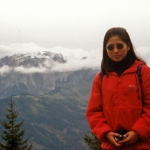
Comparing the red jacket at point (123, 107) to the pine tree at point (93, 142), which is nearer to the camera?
the red jacket at point (123, 107)

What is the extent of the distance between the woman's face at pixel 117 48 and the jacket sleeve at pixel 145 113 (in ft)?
1.37

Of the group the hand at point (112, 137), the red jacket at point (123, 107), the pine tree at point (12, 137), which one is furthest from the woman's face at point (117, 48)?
the pine tree at point (12, 137)

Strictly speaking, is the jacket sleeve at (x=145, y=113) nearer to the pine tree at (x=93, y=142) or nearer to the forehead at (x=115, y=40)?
the forehead at (x=115, y=40)

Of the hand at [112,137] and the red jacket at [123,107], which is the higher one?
the red jacket at [123,107]

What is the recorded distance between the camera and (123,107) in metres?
4.42

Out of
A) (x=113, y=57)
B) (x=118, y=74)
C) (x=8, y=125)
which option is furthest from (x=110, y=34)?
(x=8, y=125)

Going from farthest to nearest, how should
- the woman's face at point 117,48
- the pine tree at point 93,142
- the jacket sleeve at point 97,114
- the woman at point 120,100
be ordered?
1. the pine tree at point 93,142
2. the woman's face at point 117,48
3. the jacket sleeve at point 97,114
4. the woman at point 120,100

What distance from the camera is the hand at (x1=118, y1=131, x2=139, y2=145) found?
13.6ft

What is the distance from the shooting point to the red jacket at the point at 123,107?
14.1ft

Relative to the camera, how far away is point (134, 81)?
14.8 feet

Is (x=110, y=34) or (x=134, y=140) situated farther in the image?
(x=110, y=34)

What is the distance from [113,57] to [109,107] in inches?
34.6

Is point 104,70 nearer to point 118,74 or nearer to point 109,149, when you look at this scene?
point 118,74

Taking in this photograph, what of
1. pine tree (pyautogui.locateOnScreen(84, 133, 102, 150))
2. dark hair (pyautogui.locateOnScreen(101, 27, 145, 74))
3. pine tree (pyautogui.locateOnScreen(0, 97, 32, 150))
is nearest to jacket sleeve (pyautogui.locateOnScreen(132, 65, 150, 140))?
dark hair (pyautogui.locateOnScreen(101, 27, 145, 74))
